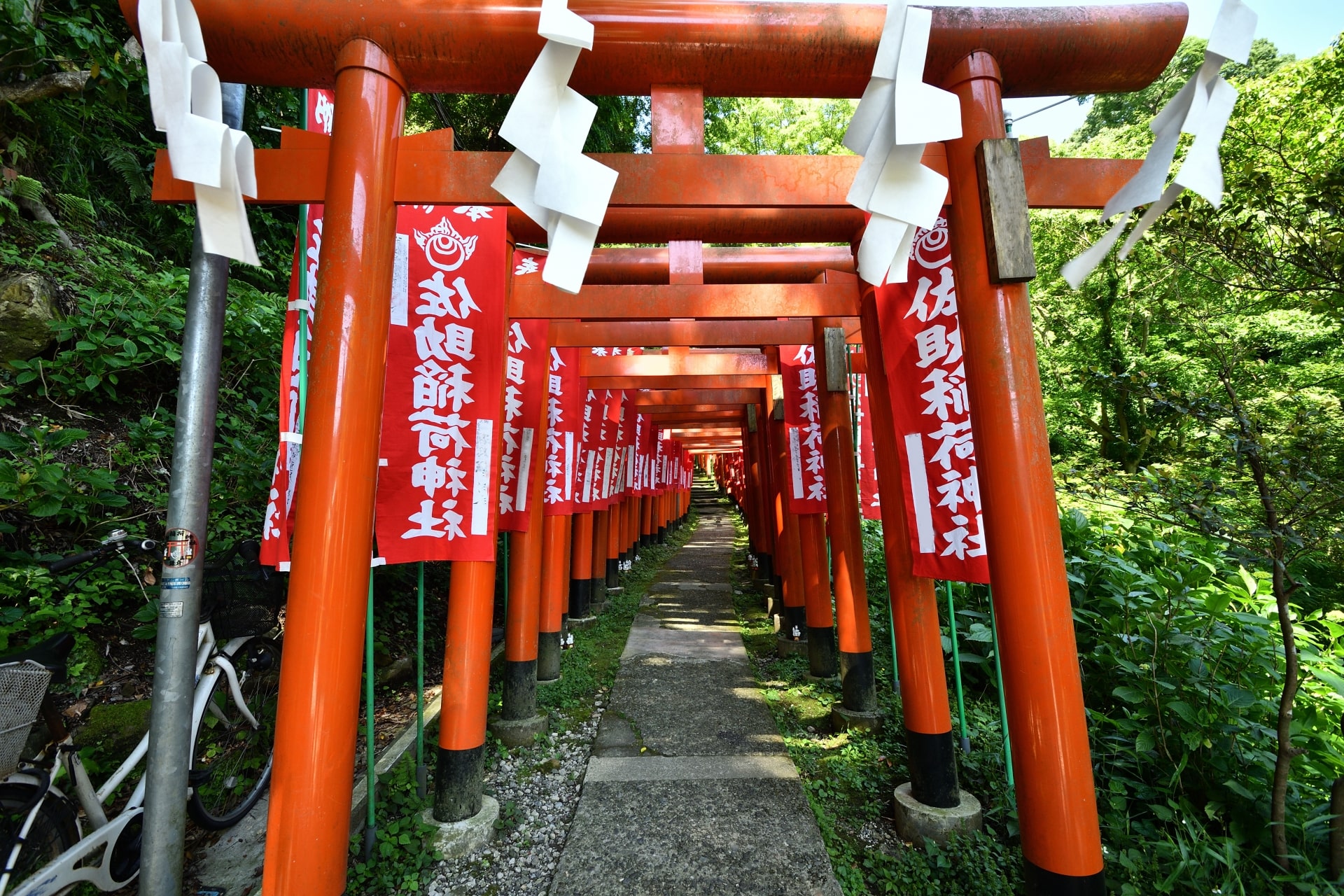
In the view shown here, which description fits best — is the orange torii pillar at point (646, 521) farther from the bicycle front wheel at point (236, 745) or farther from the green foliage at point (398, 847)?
the green foliage at point (398, 847)

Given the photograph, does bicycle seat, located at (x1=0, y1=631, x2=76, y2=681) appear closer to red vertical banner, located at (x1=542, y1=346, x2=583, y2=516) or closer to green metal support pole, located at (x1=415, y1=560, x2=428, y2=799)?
green metal support pole, located at (x1=415, y1=560, x2=428, y2=799)

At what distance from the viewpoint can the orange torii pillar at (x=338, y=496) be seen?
2.24 m

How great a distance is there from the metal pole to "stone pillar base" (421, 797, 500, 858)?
1331 millimetres

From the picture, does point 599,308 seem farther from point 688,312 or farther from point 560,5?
point 560,5

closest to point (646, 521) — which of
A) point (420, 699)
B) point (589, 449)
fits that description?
point (589, 449)

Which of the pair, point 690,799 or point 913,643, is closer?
point 913,643

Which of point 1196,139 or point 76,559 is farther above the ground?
point 1196,139

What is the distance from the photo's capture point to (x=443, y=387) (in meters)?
3.17

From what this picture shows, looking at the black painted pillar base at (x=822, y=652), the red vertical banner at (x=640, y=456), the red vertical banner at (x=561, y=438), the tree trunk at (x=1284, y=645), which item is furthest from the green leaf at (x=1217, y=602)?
the red vertical banner at (x=640, y=456)

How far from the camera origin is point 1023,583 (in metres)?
2.46

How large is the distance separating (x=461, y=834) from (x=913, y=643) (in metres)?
3.01

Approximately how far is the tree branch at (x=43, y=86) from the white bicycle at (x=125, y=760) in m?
3.91

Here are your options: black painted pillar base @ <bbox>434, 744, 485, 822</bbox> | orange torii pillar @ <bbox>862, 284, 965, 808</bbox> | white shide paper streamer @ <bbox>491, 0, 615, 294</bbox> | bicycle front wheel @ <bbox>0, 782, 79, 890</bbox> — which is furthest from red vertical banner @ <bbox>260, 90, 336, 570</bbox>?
orange torii pillar @ <bbox>862, 284, 965, 808</bbox>

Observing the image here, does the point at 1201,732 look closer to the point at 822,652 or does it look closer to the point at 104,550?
the point at 822,652
